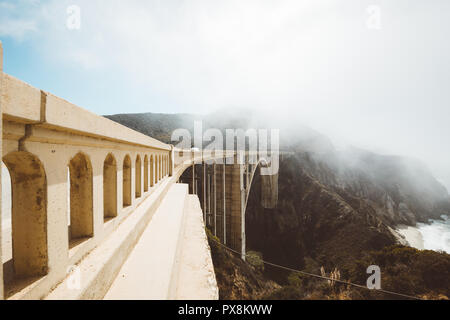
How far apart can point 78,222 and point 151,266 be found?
1.03 meters

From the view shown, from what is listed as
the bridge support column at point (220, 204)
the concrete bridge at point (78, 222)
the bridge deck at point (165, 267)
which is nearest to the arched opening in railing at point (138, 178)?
the concrete bridge at point (78, 222)

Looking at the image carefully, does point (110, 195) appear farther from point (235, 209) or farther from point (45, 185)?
point (235, 209)

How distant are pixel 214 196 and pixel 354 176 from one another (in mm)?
56745

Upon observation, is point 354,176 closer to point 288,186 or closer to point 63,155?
point 288,186

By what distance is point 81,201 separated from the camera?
2.39 meters

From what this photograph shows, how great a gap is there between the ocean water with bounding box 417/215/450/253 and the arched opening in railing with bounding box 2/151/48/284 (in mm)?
48284

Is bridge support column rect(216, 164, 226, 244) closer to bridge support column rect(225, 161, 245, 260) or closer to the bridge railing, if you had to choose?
bridge support column rect(225, 161, 245, 260)

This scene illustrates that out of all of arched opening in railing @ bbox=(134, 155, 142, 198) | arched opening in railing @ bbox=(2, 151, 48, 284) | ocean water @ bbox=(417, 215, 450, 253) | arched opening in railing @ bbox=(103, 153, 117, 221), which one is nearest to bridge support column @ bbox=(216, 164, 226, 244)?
arched opening in railing @ bbox=(134, 155, 142, 198)

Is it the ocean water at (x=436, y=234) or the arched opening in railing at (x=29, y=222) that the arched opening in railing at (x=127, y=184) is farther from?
the ocean water at (x=436, y=234)

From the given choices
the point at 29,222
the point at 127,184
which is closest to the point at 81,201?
the point at 29,222

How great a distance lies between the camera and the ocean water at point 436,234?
114ft

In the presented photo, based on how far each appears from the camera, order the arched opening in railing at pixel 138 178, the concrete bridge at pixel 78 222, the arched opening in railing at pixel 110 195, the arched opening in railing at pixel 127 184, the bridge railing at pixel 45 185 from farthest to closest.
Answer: the arched opening in railing at pixel 138 178
the arched opening in railing at pixel 127 184
the arched opening in railing at pixel 110 195
the concrete bridge at pixel 78 222
the bridge railing at pixel 45 185

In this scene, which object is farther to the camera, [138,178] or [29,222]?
[138,178]
